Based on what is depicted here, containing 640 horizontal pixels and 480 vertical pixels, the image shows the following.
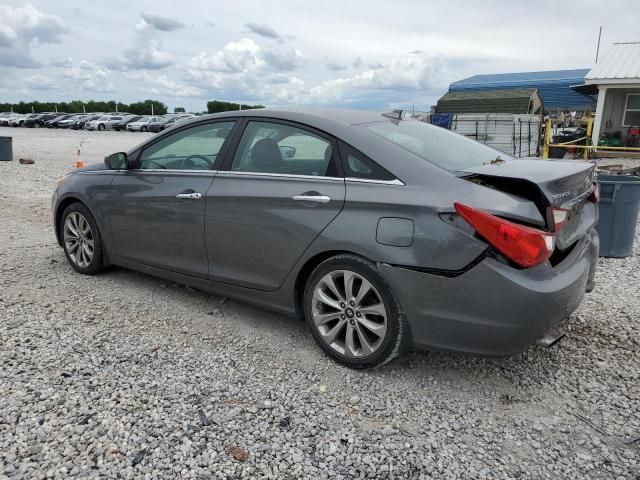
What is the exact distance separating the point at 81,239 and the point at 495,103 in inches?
840

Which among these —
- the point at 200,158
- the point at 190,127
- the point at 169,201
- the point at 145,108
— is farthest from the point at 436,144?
the point at 145,108

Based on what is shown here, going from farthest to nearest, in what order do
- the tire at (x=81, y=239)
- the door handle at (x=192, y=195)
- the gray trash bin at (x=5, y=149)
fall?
1. the gray trash bin at (x=5, y=149)
2. the tire at (x=81, y=239)
3. the door handle at (x=192, y=195)

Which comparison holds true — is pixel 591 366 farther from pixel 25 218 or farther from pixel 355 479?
pixel 25 218

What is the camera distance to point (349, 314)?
320 cm

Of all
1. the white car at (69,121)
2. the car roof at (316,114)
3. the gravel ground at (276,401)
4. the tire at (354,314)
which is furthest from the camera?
the white car at (69,121)

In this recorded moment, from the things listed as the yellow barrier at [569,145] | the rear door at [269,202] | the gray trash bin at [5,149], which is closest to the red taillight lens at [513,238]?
the rear door at [269,202]

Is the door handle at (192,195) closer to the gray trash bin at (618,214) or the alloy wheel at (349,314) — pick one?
the alloy wheel at (349,314)

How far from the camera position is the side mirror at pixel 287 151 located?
3.57 meters

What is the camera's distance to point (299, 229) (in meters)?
3.32

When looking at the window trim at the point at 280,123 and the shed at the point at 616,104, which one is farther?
the shed at the point at 616,104

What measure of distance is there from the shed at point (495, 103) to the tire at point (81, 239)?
20830 mm

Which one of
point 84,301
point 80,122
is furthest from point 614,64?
point 80,122

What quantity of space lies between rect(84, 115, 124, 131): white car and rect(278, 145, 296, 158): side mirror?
46.3m

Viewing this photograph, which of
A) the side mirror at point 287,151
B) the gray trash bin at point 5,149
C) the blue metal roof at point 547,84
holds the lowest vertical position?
the gray trash bin at point 5,149
